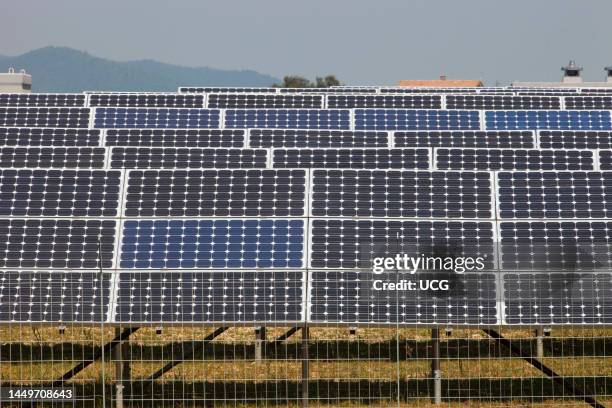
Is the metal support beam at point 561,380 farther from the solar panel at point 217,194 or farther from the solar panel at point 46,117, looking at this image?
the solar panel at point 46,117

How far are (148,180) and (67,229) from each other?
1.28 metres

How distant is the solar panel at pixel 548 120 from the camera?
31625 mm

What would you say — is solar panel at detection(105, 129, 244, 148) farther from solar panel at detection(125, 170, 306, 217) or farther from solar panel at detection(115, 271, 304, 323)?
solar panel at detection(115, 271, 304, 323)

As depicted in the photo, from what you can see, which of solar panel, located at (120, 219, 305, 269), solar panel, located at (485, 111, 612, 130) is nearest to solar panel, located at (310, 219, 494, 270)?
solar panel, located at (120, 219, 305, 269)

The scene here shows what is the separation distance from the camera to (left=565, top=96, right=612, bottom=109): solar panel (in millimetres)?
35312

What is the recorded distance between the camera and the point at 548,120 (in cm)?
3228

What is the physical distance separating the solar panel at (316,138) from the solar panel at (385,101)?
8100mm

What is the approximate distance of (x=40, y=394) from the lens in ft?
49.6

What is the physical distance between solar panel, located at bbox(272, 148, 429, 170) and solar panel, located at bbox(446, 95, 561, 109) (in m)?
15.3

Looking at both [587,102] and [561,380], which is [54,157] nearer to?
[561,380]

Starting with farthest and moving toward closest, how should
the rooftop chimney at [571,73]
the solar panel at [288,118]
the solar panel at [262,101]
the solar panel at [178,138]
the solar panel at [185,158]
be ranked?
the rooftop chimney at [571,73] → the solar panel at [262,101] → the solar panel at [288,118] → the solar panel at [178,138] → the solar panel at [185,158]

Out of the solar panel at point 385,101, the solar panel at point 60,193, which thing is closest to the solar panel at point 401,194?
the solar panel at point 60,193

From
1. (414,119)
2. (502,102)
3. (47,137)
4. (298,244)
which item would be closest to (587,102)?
(502,102)

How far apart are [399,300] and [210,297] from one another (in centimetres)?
238
